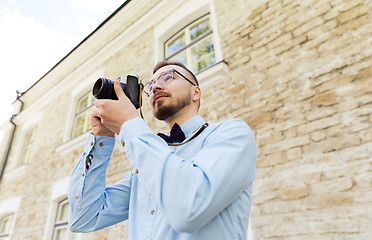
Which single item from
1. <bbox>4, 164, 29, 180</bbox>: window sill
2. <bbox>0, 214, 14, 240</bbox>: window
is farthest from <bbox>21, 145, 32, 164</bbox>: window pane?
<bbox>0, 214, 14, 240</bbox>: window

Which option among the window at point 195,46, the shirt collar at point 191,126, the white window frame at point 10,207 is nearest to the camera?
the shirt collar at point 191,126

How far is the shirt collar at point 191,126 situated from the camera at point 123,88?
0.30m

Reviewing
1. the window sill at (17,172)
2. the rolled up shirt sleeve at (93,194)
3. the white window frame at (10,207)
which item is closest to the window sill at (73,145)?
the window sill at (17,172)

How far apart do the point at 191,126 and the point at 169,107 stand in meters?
0.16

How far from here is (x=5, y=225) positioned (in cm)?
643

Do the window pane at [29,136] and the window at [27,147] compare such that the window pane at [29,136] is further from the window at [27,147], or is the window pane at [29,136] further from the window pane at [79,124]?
the window pane at [79,124]

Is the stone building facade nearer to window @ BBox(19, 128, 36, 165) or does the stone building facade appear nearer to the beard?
the beard

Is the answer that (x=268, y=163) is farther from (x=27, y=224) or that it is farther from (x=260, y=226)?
(x=27, y=224)

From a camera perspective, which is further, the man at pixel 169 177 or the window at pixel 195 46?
the window at pixel 195 46

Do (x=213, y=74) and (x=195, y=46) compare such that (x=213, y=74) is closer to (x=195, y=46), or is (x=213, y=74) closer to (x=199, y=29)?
(x=195, y=46)

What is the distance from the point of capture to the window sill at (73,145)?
498cm

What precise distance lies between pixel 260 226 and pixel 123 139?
206 cm

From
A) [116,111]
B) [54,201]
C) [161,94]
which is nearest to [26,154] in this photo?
[54,201]

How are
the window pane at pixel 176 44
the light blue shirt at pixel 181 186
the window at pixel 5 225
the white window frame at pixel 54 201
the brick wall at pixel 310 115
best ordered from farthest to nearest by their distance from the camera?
the window at pixel 5 225, the white window frame at pixel 54 201, the window pane at pixel 176 44, the brick wall at pixel 310 115, the light blue shirt at pixel 181 186
